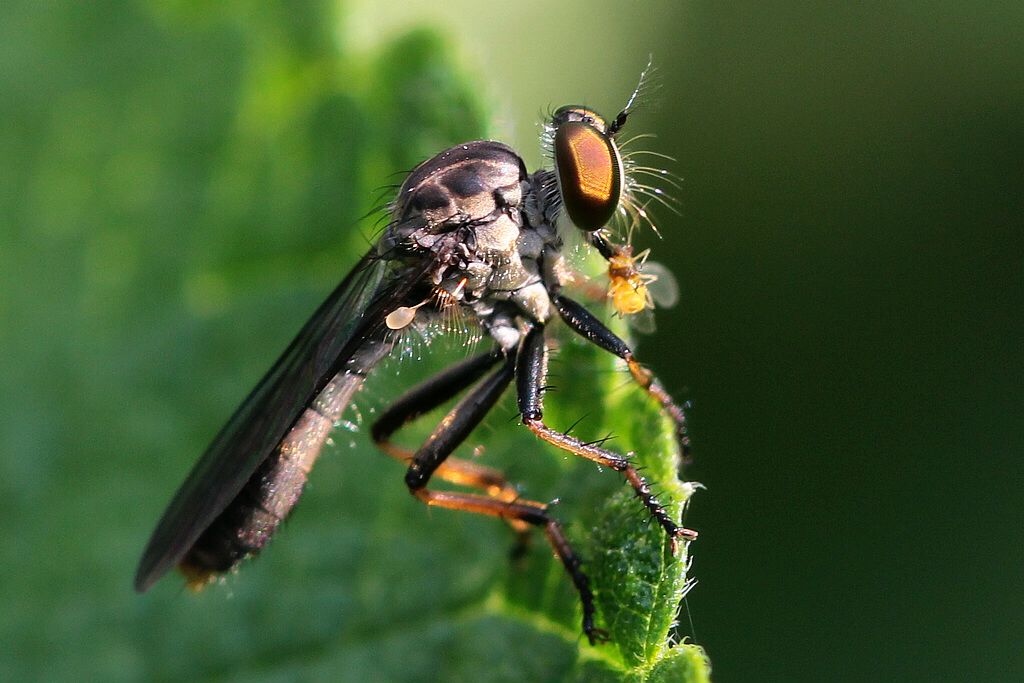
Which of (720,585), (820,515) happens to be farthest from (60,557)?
(820,515)

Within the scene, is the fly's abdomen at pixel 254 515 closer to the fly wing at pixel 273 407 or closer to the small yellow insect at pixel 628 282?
the fly wing at pixel 273 407

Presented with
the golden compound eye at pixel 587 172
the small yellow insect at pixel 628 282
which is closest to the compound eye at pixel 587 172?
the golden compound eye at pixel 587 172

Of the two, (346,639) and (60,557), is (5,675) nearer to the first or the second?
(60,557)

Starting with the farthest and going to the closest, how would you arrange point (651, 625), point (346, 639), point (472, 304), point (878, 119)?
point (878, 119) < point (472, 304) < point (346, 639) < point (651, 625)

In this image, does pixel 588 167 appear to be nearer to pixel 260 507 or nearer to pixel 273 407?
pixel 273 407

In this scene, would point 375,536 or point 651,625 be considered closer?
point 651,625
